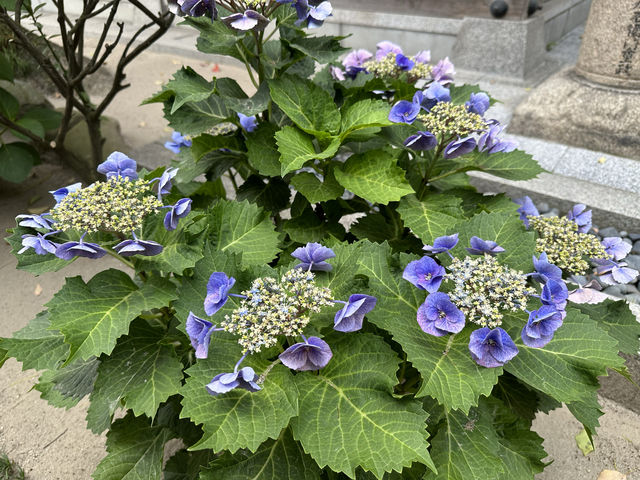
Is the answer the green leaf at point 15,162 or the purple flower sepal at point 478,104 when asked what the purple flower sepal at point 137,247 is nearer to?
the purple flower sepal at point 478,104

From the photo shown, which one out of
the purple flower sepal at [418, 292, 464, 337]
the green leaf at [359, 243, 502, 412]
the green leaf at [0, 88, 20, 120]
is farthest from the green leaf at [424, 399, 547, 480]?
the green leaf at [0, 88, 20, 120]

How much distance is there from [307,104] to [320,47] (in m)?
0.20

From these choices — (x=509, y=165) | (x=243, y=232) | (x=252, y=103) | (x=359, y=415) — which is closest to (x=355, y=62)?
(x=252, y=103)

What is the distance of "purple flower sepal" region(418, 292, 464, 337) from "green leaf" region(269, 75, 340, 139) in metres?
0.74

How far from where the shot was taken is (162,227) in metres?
1.47

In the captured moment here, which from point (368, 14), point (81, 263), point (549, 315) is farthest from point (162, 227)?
point (368, 14)

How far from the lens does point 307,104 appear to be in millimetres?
1723

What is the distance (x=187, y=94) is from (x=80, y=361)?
0.97m

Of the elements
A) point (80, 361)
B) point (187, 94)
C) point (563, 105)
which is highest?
point (187, 94)

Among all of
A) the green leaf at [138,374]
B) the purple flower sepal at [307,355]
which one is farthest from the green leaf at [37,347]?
the purple flower sepal at [307,355]

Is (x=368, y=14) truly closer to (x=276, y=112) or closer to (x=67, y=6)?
(x=276, y=112)

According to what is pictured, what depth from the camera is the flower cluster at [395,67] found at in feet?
7.15

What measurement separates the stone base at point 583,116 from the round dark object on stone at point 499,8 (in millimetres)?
2168

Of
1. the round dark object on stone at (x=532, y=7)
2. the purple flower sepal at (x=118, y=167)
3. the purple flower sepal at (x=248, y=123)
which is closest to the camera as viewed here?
the purple flower sepal at (x=118, y=167)
